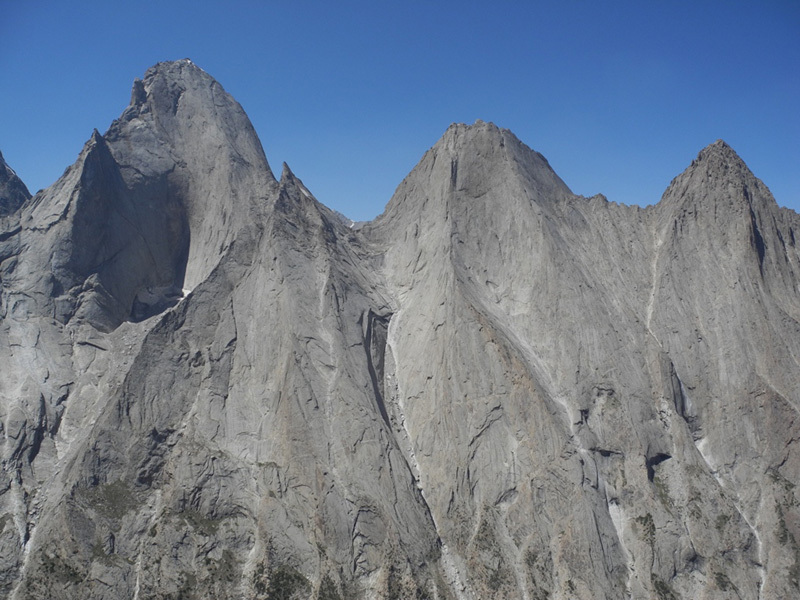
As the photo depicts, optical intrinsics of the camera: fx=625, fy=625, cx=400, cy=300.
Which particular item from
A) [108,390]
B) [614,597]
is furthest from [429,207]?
[614,597]

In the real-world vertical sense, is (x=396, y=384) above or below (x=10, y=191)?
below

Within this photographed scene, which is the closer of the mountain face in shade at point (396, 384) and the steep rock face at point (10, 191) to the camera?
the mountain face in shade at point (396, 384)

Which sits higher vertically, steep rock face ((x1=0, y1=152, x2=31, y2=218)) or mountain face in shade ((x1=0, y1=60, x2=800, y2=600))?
steep rock face ((x1=0, y1=152, x2=31, y2=218))

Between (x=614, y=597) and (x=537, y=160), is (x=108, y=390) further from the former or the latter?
(x=537, y=160)

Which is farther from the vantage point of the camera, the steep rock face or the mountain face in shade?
the steep rock face

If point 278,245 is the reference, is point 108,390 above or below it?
below

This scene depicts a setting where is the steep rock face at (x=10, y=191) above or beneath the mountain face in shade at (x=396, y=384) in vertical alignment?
above

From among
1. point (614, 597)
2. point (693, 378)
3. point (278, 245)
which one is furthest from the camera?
point (278, 245)

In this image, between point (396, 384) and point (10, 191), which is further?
point (10, 191)
